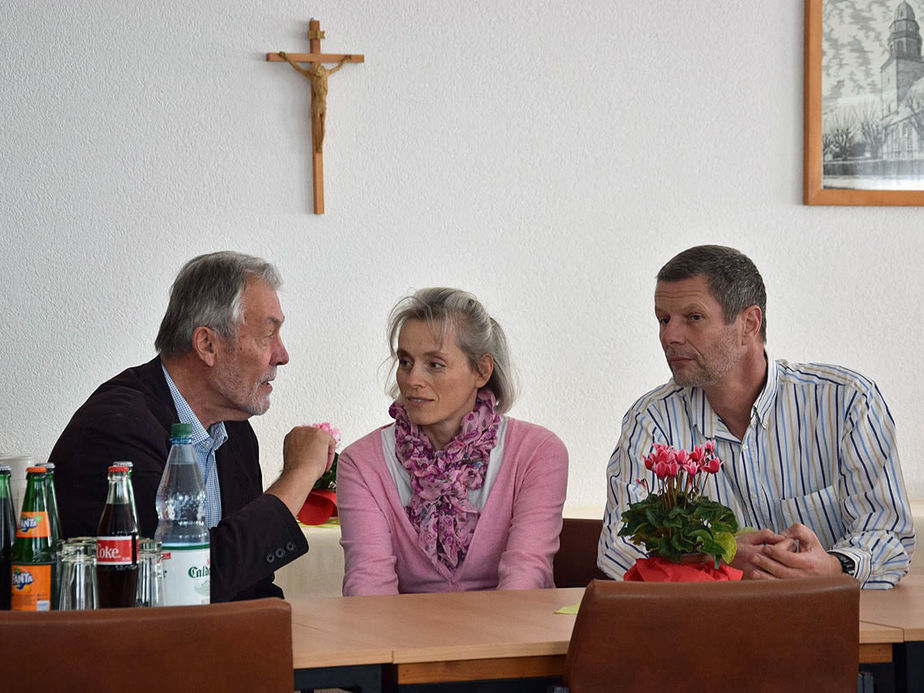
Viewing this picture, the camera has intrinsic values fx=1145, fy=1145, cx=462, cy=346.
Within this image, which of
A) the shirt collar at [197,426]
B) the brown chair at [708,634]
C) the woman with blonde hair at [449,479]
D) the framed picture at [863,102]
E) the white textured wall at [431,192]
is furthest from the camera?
the framed picture at [863,102]

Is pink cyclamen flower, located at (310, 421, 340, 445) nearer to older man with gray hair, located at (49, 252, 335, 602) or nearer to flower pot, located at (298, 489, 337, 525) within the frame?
flower pot, located at (298, 489, 337, 525)

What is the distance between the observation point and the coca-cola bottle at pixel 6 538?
1.65m

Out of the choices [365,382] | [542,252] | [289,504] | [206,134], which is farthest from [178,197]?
[289,504]

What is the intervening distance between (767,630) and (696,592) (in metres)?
0.13

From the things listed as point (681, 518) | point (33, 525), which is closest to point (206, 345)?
point (33, 525)

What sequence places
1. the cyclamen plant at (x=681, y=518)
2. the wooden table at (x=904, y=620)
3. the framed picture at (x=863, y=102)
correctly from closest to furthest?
the wooden table at (x=904, y=620), the cyclamen plant at (x=681, y=518), the framed picture at (x=863, y=102)

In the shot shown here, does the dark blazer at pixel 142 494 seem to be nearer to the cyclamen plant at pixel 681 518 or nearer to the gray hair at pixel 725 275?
the cyclamen plant at pixel 681 518

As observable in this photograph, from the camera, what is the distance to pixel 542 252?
3971 millimetres

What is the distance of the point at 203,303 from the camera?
7.72ft

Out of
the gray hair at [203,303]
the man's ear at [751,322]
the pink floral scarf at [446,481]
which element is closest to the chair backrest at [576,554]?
the pink floral scarf at [446,481]

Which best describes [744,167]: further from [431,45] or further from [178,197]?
[178,197]

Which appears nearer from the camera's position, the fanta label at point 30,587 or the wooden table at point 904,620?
the fanta label at point 30,587

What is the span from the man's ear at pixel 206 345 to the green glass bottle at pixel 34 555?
748 millimetres

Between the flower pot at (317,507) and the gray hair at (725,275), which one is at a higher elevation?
the gray hair at (725,275)
